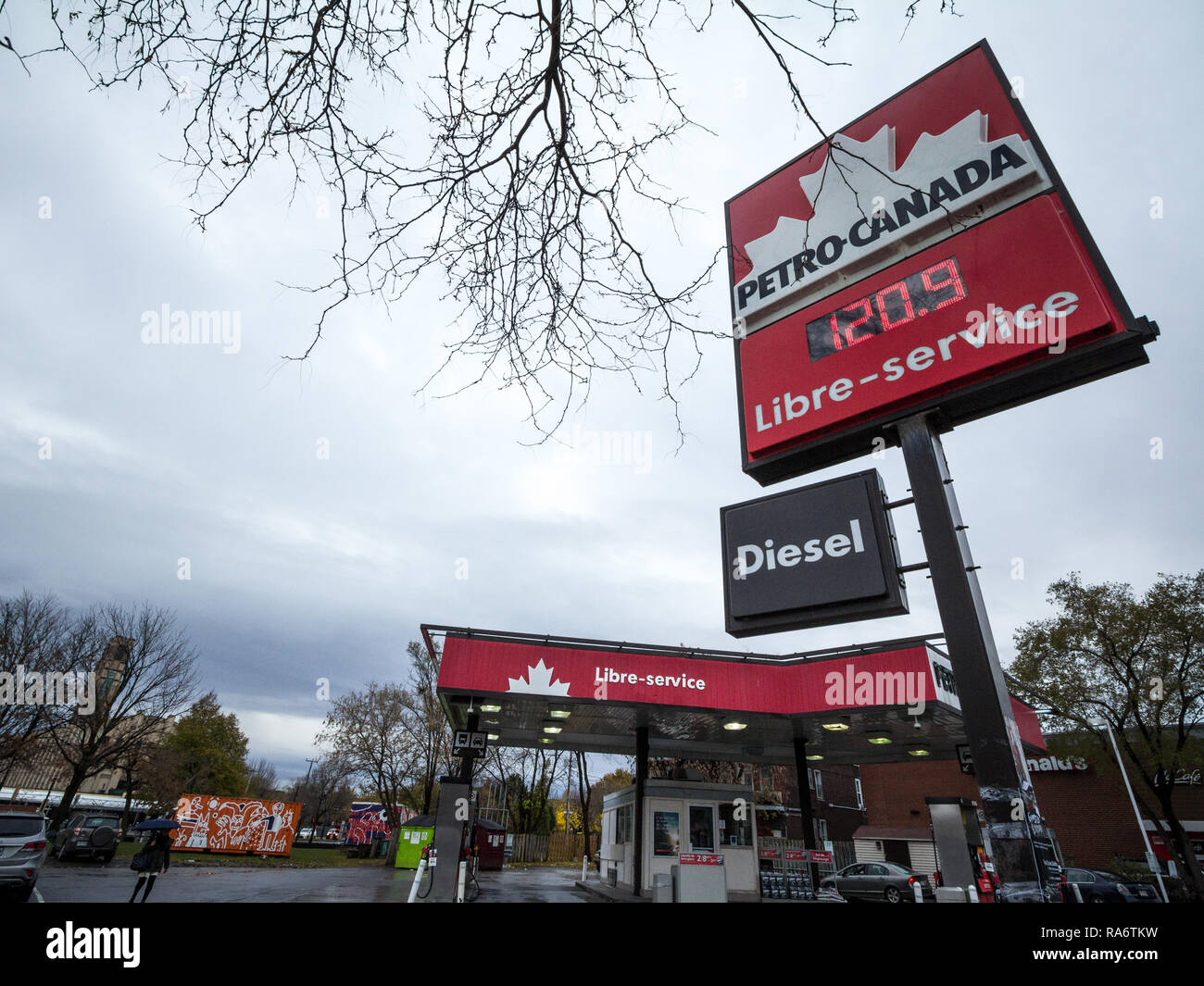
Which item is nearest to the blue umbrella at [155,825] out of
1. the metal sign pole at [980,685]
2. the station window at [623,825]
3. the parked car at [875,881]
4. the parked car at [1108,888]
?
the station window at [623,825]

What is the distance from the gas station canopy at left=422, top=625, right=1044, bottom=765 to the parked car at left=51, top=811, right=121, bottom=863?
15894 millimetres

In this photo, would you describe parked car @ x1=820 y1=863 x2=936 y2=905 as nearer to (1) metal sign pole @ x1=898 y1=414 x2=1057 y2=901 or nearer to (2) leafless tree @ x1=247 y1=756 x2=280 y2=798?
(1) metal sign pole @ x1=898 y1=414 x2=1057 y2=901

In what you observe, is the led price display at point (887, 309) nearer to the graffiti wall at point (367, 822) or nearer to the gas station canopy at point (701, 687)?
the gas station canopy at point (701, 687)

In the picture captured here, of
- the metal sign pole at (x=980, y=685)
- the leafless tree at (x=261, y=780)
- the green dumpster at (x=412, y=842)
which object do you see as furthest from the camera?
the leafless tree at (x=261, y=780)

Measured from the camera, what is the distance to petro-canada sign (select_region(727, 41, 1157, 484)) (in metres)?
4.91

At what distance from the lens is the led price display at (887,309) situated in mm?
5504

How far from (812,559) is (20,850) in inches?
525

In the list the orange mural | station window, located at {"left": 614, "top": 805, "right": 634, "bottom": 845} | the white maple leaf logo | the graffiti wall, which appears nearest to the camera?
the white maple leaf logo

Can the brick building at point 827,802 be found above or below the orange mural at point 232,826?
above

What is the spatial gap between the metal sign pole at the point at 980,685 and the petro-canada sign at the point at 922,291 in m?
0.62

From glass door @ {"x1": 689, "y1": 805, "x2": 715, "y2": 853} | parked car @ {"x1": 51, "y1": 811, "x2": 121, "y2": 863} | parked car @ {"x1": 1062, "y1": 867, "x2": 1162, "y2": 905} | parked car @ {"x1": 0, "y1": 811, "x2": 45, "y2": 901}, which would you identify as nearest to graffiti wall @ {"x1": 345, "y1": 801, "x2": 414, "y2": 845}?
parked car @ {"x1": 51, "y1": 811, "x2": 121, "y2": 863}

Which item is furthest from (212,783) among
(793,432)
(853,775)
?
(793,432)

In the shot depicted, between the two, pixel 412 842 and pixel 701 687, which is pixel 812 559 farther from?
pixel 412 842
